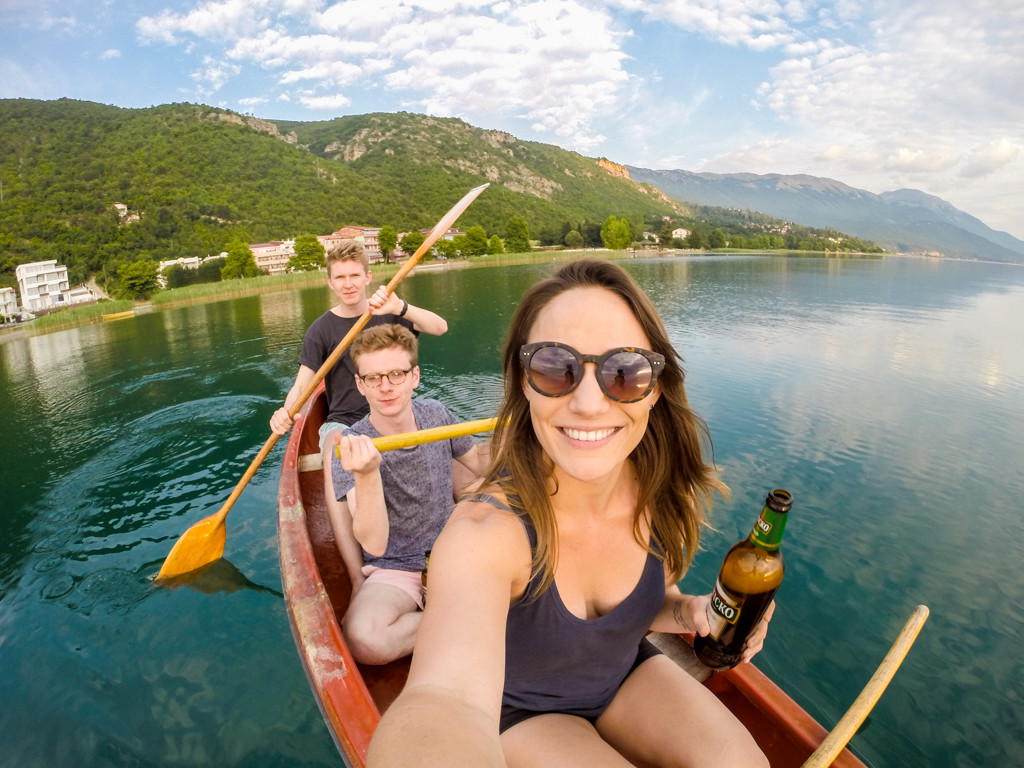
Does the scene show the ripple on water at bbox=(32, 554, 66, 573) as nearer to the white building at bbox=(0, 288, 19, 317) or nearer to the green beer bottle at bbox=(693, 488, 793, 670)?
the green beer bottle at bbox=(693, 488, 793, 670)

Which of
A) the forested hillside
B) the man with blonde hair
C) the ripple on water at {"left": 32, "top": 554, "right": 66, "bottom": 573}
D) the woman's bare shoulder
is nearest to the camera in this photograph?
the woman's bare shoulder

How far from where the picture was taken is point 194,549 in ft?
16.5

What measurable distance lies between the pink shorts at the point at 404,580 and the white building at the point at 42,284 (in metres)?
69.3

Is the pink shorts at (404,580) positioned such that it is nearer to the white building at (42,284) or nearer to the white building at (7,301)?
the white building at (42,284)

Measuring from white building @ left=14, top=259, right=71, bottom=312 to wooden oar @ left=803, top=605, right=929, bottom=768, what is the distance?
71.5 meters

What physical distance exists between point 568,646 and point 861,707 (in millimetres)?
1067

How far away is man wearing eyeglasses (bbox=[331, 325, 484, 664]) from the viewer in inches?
102

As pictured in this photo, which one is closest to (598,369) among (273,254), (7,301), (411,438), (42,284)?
(411,438)

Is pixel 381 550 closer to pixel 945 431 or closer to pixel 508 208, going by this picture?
pixel 945 431

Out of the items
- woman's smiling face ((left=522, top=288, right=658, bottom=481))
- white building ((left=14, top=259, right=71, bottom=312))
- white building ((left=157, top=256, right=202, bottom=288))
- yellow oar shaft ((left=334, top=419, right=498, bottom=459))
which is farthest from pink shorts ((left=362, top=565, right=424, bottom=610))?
white building ((left=14, top=259, right=71, bottom=312))

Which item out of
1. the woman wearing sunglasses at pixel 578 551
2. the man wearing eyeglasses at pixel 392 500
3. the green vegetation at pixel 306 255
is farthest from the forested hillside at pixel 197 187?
the woman wearing sunglasses at pixel 578 551

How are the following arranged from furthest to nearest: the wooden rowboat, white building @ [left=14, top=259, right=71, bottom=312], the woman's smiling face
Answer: white building @ [left=14, top=259, right=71, bottom=312] < the wooden rowboat < the woman's smiling face

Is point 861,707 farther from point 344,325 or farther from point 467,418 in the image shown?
point 467,418

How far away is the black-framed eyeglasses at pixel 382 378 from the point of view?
289 centimetres
